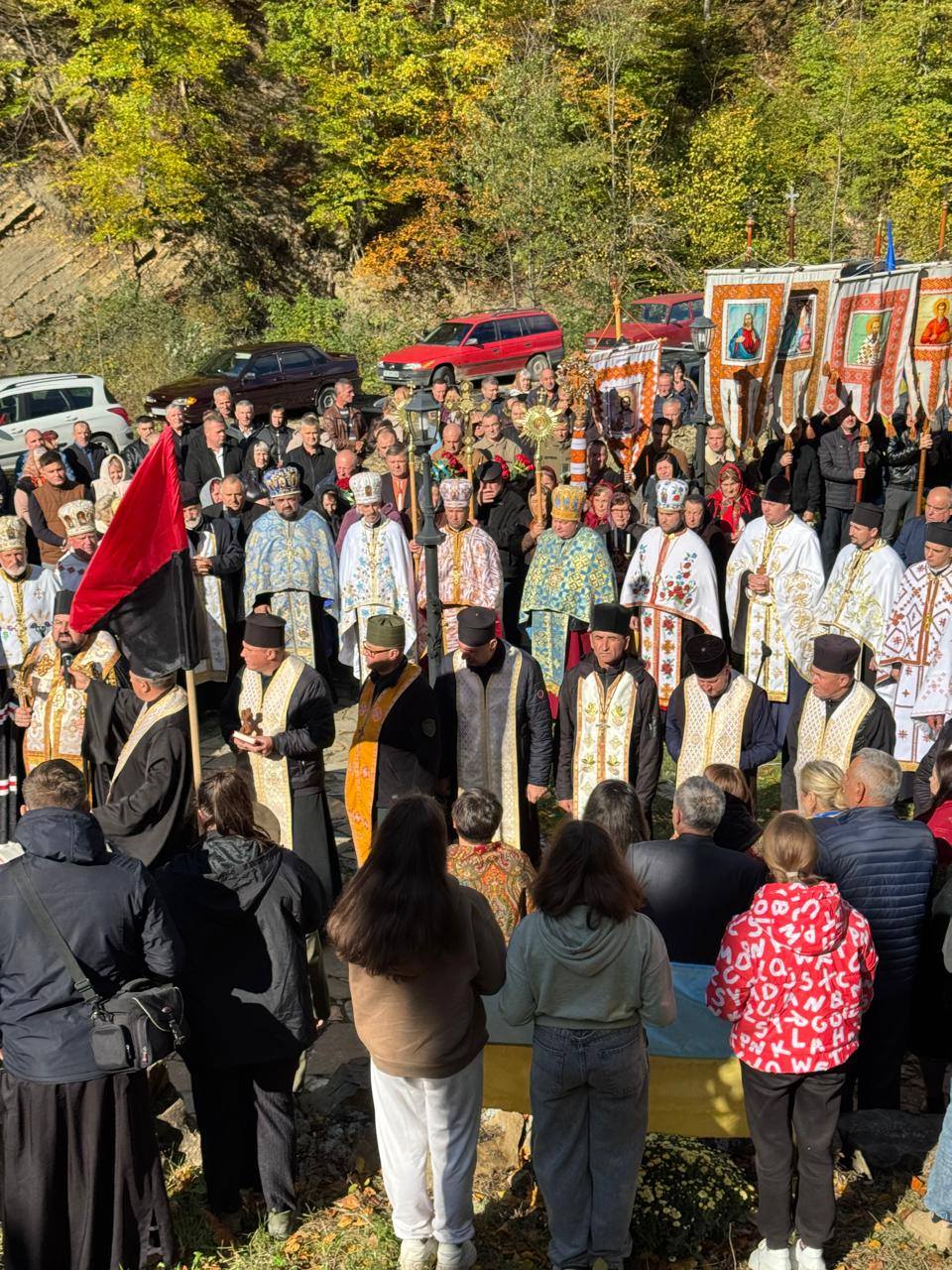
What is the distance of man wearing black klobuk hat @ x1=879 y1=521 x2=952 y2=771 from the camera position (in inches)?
311

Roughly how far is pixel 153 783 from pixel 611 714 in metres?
2.49

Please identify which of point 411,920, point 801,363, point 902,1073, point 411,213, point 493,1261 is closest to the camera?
point 411,920

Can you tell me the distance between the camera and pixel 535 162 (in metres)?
27.0

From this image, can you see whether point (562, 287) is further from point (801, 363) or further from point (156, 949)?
point (156, 949)

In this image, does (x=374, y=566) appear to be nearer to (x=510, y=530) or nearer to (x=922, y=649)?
(x=510, y=530)

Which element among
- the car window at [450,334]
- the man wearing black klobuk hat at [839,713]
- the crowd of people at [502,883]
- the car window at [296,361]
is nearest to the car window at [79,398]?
the car window at [296,361]

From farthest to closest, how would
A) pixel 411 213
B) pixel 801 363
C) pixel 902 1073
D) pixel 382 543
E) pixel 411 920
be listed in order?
pixel 411 213
pixel 801 363
pixel 382 543
pixel 902 1073
pixel 411 920

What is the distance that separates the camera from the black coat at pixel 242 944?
4457 mm

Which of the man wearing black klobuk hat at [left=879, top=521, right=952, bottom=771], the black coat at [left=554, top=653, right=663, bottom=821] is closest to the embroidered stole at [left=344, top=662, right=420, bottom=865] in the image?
the black coat at [left=554, top=653, right=663, bottom=821]

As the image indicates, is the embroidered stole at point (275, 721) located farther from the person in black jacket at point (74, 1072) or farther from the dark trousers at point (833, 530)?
the dark trousers at point (833, 530)

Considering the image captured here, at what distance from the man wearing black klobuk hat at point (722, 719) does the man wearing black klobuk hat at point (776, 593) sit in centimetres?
150

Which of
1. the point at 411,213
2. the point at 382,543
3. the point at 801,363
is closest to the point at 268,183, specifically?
the point at 411,213

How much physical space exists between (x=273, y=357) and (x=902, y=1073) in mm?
20211

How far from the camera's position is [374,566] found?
9430mm
